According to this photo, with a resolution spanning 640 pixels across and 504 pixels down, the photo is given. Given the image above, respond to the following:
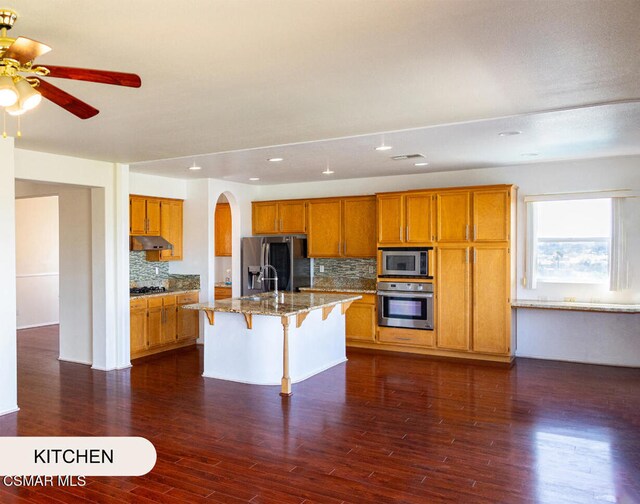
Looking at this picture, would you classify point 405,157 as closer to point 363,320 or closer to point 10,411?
point 363,320

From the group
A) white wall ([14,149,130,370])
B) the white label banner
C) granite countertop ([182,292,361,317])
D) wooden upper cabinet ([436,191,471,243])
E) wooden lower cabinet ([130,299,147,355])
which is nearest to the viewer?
the white label banner

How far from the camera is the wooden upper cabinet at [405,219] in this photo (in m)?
6.86

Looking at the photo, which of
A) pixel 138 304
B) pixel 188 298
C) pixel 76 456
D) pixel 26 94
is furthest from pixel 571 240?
pixel 26 94

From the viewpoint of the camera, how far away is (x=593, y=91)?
135 inches

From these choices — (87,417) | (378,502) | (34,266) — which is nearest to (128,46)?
(378,502)

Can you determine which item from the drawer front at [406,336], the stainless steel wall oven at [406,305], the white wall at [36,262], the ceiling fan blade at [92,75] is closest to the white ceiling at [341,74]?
the ceiling fan blade at [92,75]

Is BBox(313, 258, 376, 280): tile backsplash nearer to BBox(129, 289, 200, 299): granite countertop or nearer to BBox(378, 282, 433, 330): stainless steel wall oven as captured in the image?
BBox(378, 282, 433, 330): stainless steel wall oven

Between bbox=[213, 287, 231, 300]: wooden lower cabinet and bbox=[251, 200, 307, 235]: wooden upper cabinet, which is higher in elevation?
bbox=[251, 200, 307, 235]: wooden upper cabinet

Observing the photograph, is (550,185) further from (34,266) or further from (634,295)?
(34,266)

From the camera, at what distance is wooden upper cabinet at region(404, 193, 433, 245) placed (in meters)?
6.84

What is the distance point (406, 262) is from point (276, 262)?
Answer: 2.08 m

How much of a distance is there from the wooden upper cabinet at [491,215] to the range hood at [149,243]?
4.12m

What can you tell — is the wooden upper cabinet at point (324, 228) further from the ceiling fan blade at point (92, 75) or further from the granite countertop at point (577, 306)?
Answer: the ceiling fan blade at point (92, 75)

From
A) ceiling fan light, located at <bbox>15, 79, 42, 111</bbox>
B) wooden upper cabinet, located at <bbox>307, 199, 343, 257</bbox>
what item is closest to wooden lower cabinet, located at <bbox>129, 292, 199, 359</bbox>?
wooden upper cabinet, located at <bbox>307, 199, 343, 257</bbox>
